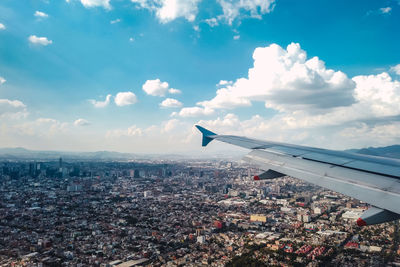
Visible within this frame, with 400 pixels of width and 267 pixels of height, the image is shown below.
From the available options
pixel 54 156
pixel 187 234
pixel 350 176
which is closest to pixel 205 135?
pixel 350 176

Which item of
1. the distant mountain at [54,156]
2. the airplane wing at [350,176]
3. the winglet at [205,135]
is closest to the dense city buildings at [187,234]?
the winglet at [205,135]

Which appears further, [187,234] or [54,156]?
[54,156]

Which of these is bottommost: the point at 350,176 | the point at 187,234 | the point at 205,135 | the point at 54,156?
the point at 187,234

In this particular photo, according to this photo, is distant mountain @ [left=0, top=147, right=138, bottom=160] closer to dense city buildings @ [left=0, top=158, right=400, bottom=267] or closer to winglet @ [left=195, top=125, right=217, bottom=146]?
dense city buildings @ [left=0, top=158, right=400, bottom=267]

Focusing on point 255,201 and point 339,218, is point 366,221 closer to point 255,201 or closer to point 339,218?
point 339,218

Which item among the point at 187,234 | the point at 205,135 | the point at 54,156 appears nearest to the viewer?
the point at 205,135

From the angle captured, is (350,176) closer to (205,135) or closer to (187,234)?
(205,135)

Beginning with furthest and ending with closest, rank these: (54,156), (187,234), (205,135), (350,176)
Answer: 1. (54,156)
2. (187,234)
3. (205,135)
4. (350,176)

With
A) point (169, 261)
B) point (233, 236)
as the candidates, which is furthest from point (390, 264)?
point (169, 261)

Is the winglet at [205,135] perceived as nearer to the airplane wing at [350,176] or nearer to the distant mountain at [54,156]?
the airplane wing at [350,176]

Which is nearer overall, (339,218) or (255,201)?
(339,218)

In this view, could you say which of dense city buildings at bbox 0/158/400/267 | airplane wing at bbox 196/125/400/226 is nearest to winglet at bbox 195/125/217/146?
airplane wing at bbox 196/125/400/226
